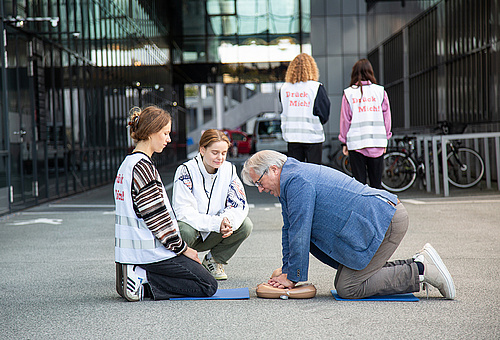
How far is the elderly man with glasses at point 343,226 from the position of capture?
3.79 meters

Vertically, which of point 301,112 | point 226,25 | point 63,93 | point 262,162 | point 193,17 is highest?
point 193,17

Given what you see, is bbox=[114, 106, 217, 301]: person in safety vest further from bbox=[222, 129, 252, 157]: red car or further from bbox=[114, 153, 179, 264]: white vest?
bbox=[222, 129, 252, 157]: red car

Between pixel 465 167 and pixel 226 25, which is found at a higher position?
pixel 226 25

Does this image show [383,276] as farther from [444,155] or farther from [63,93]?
[63,93]

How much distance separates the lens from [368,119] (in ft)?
22.0

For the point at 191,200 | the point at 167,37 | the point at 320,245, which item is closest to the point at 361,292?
the point at 320,245

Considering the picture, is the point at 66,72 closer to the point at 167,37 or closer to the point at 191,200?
the point at 191,200

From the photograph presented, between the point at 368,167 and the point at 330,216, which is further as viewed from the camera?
the point at 368,167

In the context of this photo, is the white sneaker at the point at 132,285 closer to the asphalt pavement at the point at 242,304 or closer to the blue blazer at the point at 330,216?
the asphalt pavement at the point at 242,304

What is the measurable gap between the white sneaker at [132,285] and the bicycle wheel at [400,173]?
770 centimetres

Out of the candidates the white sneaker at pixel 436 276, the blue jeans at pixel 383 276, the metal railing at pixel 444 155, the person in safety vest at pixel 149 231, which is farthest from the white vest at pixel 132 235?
the metal railing at pixel 444 155

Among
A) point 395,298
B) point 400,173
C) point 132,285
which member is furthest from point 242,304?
point 400,173

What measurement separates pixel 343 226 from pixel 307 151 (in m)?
3.30

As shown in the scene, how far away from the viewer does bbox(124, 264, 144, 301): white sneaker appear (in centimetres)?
404
